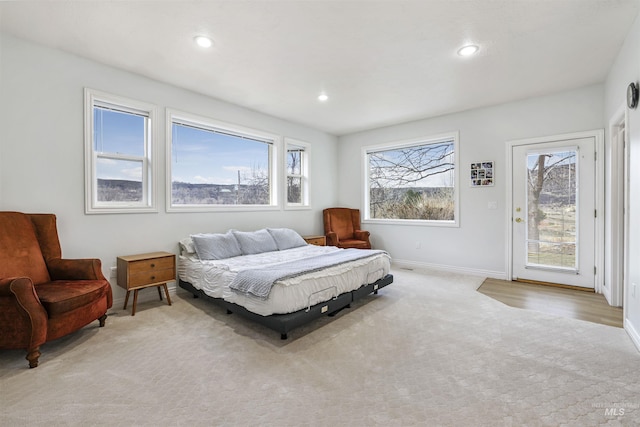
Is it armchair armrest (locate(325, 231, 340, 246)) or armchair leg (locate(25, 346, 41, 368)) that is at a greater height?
armchair armrest (locate(325, 231, 340, 246))

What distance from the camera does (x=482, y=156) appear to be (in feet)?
15.7

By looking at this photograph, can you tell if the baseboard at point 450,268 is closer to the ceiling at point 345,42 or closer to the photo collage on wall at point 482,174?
the photo collage on wall at point 482,174

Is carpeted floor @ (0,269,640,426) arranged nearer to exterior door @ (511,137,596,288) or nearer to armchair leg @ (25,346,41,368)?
armchair leg @ (25,346,41,368)

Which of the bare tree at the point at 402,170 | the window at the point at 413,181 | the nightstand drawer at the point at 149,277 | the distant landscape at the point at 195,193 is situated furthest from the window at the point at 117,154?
the bare tree at the point at 402,170

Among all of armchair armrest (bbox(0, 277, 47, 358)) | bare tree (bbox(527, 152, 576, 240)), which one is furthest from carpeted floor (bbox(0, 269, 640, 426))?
bare tree (bbox(527, 152, 576, 240))

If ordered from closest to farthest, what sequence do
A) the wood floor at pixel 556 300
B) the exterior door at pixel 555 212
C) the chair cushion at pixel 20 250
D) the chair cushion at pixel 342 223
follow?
the chair cushion at pixel 20 250, the wood floor at pixel 556 300, the exterior door at pixel 555 212, the chair cushion at pixel 342 223

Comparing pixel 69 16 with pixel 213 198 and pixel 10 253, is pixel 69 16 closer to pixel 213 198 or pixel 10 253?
Result: pixel 10 253

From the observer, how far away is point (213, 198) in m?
4.53

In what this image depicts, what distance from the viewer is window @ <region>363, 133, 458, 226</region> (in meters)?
5.30

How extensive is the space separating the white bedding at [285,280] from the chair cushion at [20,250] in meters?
1.33

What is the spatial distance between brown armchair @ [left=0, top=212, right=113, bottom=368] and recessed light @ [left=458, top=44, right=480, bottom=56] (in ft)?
13.4

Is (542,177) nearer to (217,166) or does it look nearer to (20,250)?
(217,166)

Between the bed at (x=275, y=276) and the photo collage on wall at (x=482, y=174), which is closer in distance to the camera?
the bed at (x=275, y=276)

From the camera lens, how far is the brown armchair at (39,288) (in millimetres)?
2131
